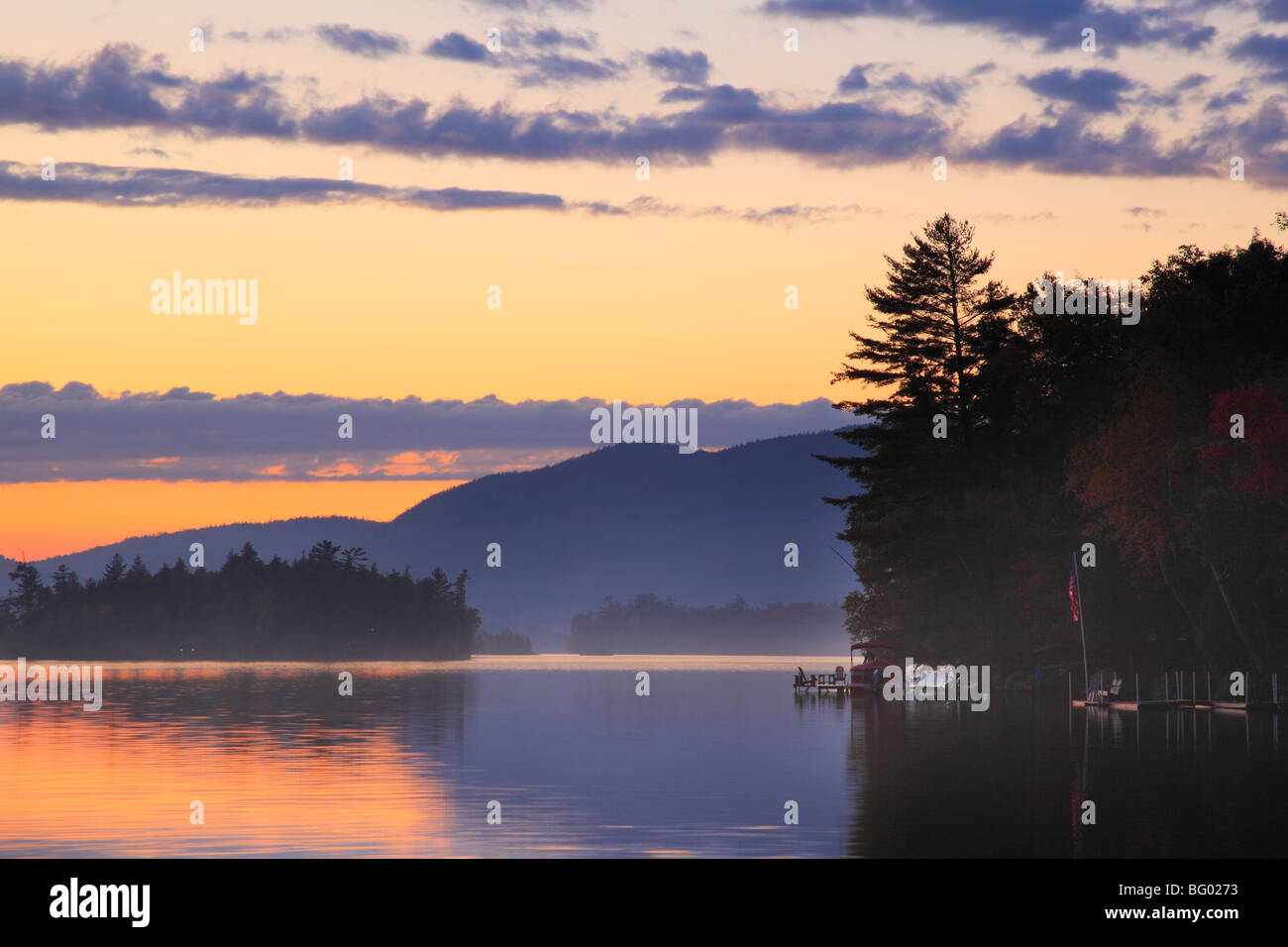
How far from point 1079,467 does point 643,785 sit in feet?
131

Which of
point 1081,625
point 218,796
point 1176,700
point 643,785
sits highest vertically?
point 1081,625

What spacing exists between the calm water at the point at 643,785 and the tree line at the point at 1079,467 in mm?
7567

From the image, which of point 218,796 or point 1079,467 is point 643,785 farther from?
point 1079,467

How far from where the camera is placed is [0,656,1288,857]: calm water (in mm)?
24094

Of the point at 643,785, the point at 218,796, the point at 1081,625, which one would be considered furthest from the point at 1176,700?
the point at 218,796

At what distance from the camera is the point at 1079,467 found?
6900 centimetres

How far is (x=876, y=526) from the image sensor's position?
8894cm

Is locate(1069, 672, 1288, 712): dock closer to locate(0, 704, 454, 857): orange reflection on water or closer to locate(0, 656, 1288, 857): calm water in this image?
locate(0, 656, 1288, 857): calm water

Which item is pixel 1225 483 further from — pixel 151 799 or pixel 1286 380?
pixel 151 799

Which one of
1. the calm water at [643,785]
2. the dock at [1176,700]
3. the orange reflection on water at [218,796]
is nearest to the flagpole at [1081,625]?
the dock at [1176,700]

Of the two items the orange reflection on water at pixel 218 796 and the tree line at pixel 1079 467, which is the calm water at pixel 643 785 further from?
the tree line at pixel 1079 467
